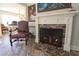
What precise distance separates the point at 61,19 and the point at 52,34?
1.17ft

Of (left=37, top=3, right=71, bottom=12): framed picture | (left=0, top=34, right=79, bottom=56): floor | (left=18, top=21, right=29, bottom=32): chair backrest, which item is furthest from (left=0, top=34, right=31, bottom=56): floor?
(left=37, top=3, right=71, bottom=12): framed picture

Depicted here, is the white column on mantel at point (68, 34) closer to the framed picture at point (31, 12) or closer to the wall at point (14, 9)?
the framed picture at point (31, 12)

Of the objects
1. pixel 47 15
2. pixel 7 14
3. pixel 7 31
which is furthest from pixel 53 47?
pixel 7 14

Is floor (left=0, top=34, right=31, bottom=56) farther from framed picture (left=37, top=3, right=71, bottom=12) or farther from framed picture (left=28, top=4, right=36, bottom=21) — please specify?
framed picture (left=37, top=3, right=71, bottom=12)

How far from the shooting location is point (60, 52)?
6.55 feet

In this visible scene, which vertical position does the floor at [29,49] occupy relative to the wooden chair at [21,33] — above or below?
below

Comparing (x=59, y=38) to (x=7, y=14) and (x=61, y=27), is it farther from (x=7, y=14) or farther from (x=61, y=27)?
(x=7, y=14)

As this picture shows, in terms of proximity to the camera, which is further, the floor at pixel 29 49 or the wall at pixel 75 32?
the floor at pixel 29 49

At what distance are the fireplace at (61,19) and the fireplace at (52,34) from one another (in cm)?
6

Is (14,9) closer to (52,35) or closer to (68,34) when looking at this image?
(52,35)

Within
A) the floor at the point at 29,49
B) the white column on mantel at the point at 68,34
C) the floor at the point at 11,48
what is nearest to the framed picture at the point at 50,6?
the white column on mantel at the point at 68,34

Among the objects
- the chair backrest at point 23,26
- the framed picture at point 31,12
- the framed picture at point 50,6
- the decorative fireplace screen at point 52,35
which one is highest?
the framed picture at point 50,6

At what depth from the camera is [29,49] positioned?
2020 mm

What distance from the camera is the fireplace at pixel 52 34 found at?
2.00 m
